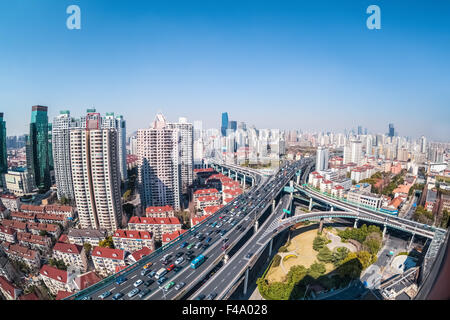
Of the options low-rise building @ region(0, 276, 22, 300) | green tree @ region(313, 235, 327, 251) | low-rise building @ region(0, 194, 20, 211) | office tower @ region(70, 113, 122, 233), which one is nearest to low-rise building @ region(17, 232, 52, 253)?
office tower @ region(70, 113, 122, 233)

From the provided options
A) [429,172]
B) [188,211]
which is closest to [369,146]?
[429,172]

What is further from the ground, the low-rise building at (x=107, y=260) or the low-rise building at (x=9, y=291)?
the low-rise building at (x=9, y=291)

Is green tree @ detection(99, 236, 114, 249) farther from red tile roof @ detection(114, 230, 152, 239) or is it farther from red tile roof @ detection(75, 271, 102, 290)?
red tile roof @ detection(75, 271, 102, 290)

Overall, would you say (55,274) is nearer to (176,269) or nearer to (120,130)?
(176,269)

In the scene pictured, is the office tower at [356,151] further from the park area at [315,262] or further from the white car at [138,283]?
the white car at [138,283]

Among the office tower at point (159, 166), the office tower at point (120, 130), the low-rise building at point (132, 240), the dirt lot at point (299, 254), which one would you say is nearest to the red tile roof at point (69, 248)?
the low-rise building at point (132, 240)
